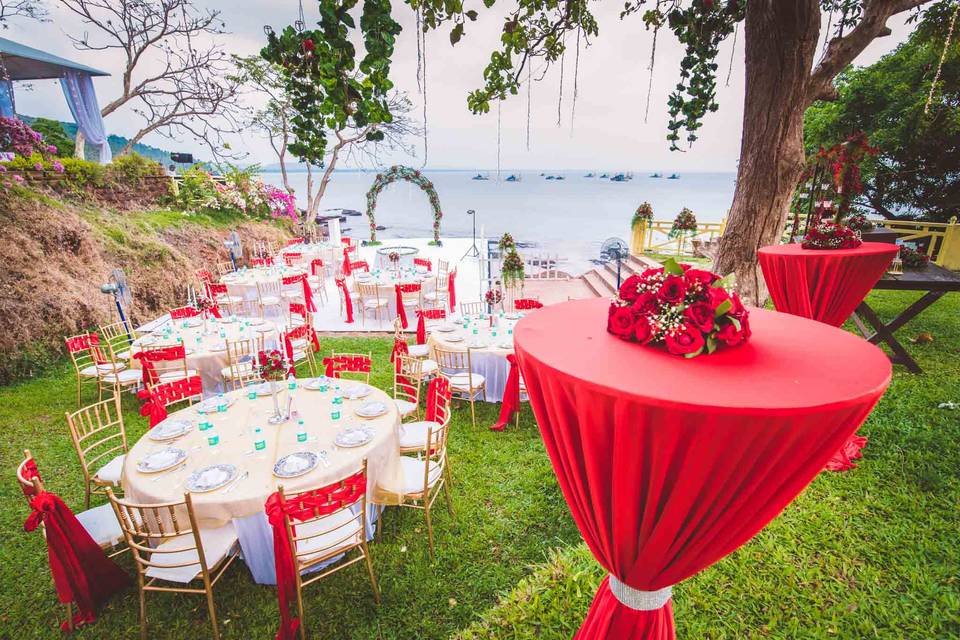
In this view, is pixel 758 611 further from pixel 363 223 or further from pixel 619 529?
pixel 363 223

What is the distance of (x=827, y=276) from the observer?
3.71 m

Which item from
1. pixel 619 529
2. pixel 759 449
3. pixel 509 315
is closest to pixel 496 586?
pixel 619 529

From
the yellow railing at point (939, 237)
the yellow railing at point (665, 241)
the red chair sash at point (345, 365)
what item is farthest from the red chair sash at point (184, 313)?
the yellow railing at point (939, 237)

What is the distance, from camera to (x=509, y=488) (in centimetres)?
427

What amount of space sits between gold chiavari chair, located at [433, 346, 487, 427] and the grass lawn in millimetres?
1305

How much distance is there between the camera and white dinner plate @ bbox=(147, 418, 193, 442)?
11.6 feet

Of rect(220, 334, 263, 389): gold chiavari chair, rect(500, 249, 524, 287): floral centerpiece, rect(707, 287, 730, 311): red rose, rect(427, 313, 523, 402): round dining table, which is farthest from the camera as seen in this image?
rect(500, 249, 524, 287): floral centerpiece

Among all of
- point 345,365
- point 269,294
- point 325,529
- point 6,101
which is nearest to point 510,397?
point 345,365

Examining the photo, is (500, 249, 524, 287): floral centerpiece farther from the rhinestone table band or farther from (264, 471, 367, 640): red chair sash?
the rhinestone table band

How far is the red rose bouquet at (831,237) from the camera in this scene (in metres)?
3.87

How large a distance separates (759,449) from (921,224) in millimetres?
13760

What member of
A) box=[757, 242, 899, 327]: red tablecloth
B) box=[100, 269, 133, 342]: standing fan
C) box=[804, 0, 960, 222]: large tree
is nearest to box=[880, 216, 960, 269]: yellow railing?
box=[804, 0, 960, 222]: large tree

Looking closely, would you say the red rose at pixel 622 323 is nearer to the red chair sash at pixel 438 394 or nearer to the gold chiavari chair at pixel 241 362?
the red chair sash at pixel 438 394

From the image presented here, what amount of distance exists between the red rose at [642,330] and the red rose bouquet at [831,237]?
369 centimetres
